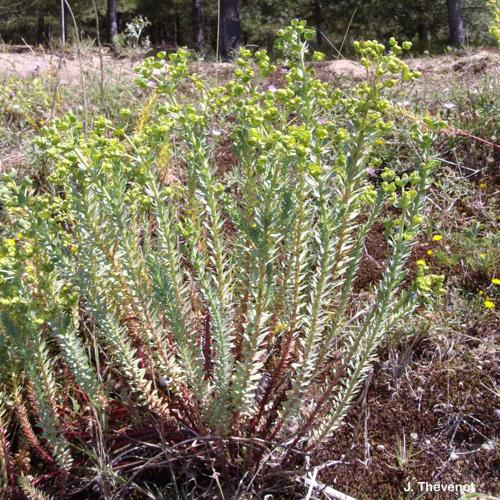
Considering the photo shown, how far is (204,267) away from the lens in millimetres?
1516

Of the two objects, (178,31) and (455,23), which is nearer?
(455,23)

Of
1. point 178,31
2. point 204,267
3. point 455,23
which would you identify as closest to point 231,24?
point 455,23

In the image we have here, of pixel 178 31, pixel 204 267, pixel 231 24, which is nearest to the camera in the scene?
pixel 204 267

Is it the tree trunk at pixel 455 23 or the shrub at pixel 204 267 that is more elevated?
the tree trunk at pixel 455 23

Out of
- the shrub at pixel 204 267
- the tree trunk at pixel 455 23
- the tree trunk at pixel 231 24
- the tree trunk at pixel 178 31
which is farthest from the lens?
the tree trunk at pixel 178 31

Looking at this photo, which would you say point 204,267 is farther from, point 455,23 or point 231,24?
point 455,23

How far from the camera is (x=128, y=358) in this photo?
61.3 inches

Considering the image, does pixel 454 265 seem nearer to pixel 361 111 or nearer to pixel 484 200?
pixel 484 200

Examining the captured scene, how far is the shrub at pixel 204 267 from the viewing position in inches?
52.9

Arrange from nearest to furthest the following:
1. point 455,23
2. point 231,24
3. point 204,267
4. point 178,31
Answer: point 204,267, point 231,24, point 455,23, point 178,31

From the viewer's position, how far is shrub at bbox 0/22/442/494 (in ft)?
4.41

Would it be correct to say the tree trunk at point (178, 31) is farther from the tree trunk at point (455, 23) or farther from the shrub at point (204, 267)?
the shrub at point (204, 267)

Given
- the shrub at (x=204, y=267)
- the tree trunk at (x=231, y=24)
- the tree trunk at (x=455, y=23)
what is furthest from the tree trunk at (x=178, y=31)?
the shrub at (x=204, y=267)

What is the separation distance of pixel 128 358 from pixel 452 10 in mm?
12465
